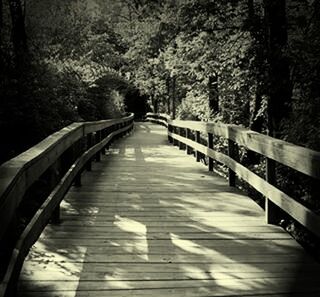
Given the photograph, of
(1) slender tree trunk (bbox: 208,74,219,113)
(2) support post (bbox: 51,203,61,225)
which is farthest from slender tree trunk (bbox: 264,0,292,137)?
(1) slender tree trunk (bbox: 208,74,219,113)

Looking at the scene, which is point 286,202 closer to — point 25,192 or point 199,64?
point 25,192

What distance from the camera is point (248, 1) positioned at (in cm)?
1275

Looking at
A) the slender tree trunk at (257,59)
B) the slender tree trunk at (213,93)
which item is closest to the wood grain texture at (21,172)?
the slender tree trunk at (257,59)

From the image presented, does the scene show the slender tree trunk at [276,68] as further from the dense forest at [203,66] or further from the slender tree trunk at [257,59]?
the slender tree trunk at [257,59]

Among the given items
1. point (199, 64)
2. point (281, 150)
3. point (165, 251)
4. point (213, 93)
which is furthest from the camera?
point (213, 93)

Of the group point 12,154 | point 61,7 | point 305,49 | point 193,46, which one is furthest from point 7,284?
point 61,7

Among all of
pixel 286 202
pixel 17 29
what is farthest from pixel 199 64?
pixel 286 202

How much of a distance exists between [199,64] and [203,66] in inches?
10.7

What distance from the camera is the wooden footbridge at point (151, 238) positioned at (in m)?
3.35

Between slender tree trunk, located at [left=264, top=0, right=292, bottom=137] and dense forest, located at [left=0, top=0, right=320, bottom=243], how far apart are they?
0.02 meters

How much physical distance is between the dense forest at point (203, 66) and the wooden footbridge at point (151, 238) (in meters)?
1.48

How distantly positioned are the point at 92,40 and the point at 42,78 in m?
13.4

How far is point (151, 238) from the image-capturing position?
4.61 metres

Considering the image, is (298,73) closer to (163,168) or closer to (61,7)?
(163,168)
